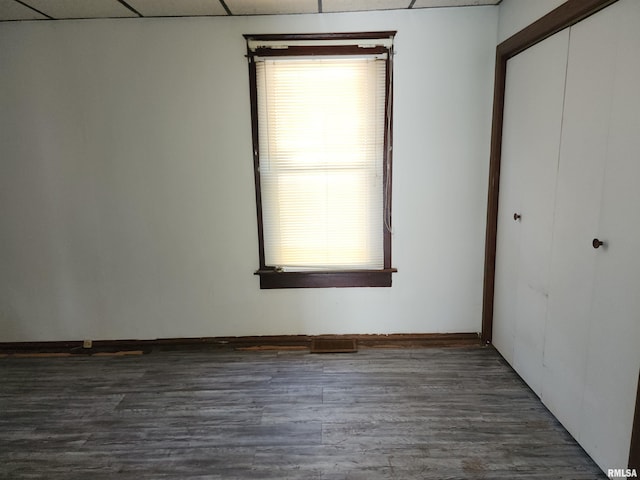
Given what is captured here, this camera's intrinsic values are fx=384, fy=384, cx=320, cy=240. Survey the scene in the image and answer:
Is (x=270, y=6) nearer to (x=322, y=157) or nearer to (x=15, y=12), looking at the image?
(x=322, y=157)

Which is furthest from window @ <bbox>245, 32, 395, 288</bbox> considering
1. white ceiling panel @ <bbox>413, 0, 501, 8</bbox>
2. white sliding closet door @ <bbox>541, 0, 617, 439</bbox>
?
white sliding closet door @ <bbox>541, 0, 617, 439</bbox>

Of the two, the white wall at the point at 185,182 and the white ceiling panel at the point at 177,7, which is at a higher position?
the white ceiling panel at the point at 177,7

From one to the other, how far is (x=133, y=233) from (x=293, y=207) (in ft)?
4.14

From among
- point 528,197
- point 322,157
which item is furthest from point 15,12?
point 528,197

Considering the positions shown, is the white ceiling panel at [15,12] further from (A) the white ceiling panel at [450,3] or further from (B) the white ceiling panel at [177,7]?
(A) the white ceiling panel at [450,3]

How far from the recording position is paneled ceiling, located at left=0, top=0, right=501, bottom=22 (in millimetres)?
2473

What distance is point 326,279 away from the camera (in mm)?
3010

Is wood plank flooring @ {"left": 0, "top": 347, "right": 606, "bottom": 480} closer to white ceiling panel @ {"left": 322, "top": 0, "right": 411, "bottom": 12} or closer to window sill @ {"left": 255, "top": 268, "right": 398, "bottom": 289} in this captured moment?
window sill @ {"left": 255, "top": 268, "right": 398, "bottom": 289}

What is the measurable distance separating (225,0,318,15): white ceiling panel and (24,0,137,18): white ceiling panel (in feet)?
2.42

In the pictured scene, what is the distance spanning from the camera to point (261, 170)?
2.88 meters

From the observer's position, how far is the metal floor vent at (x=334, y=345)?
9.70 ft

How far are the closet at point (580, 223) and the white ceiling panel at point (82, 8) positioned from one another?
2.65 m

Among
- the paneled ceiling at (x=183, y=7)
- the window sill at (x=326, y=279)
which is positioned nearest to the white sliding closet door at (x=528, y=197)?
the paneled ceiling at (x=183, y=7)

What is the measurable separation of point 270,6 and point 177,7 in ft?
2.03
